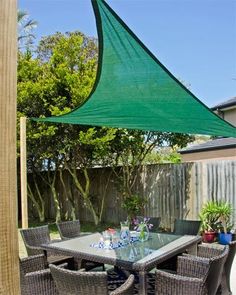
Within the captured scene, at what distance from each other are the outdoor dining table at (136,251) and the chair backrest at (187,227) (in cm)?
72

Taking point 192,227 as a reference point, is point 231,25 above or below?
above

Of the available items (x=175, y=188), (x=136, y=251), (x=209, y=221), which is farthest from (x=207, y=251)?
(x=175, y=188)

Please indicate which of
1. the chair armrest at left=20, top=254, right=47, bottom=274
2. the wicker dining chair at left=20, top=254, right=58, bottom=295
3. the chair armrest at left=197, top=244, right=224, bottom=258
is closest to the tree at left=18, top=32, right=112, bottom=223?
the chair armrest at left=197, top=244, right=224, bottom=258

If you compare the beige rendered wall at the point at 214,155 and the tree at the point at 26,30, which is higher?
the tree at the point at 26,30

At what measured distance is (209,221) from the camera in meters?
7.39

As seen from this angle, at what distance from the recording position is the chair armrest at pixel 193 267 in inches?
124

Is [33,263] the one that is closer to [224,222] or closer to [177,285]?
[177,285]

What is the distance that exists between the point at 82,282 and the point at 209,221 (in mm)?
5225

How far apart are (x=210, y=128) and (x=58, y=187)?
782 centimetres

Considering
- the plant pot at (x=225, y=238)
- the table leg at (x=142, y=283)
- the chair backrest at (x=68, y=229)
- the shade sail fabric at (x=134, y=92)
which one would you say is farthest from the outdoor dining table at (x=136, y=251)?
the plant pot at (x=225, y=238)

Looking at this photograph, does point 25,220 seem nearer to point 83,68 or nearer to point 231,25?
point 83,68

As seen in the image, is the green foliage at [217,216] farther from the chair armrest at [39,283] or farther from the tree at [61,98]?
the chair armrest at [39,283]

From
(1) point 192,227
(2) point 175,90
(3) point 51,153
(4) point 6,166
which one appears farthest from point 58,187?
(4) point 6,166

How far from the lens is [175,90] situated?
3.81 meters
